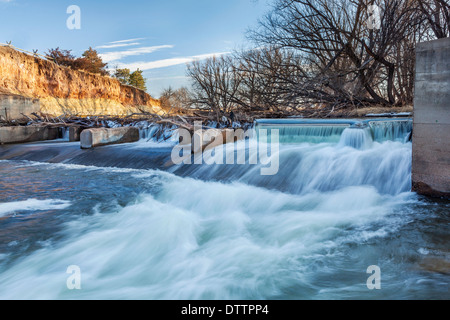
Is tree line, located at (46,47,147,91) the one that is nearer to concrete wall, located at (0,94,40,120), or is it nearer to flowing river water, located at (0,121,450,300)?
concrete wall, located at (0,94,40,120)

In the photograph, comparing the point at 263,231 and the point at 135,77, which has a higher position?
the point at 135,77

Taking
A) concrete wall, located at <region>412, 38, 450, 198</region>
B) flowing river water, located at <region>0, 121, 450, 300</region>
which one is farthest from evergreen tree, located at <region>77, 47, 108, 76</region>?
concrete wall, located at <region>412, 38, 450, 198</region>

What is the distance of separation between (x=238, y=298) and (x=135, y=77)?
59475 mm

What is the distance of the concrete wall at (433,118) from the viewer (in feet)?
16.5

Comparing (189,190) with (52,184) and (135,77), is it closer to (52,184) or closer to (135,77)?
(52,184)

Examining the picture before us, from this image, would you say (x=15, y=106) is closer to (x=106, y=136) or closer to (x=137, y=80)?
(x=106, y=136)

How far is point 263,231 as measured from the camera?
15.0 feet

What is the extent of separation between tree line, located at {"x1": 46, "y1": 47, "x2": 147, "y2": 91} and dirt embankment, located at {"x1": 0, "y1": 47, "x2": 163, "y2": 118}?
311cm

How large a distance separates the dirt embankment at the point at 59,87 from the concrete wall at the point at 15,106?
4.58 metres

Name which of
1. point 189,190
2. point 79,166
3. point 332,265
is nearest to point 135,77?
point 79,166

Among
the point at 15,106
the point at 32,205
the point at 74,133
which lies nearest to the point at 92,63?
the point at 15,106

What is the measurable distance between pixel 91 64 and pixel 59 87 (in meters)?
12.6

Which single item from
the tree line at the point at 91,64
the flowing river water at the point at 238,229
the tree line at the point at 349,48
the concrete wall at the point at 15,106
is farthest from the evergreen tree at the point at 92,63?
the flowing river water at the point at 238,229

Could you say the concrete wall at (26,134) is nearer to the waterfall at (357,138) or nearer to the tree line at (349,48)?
the tree line at (349,48)
